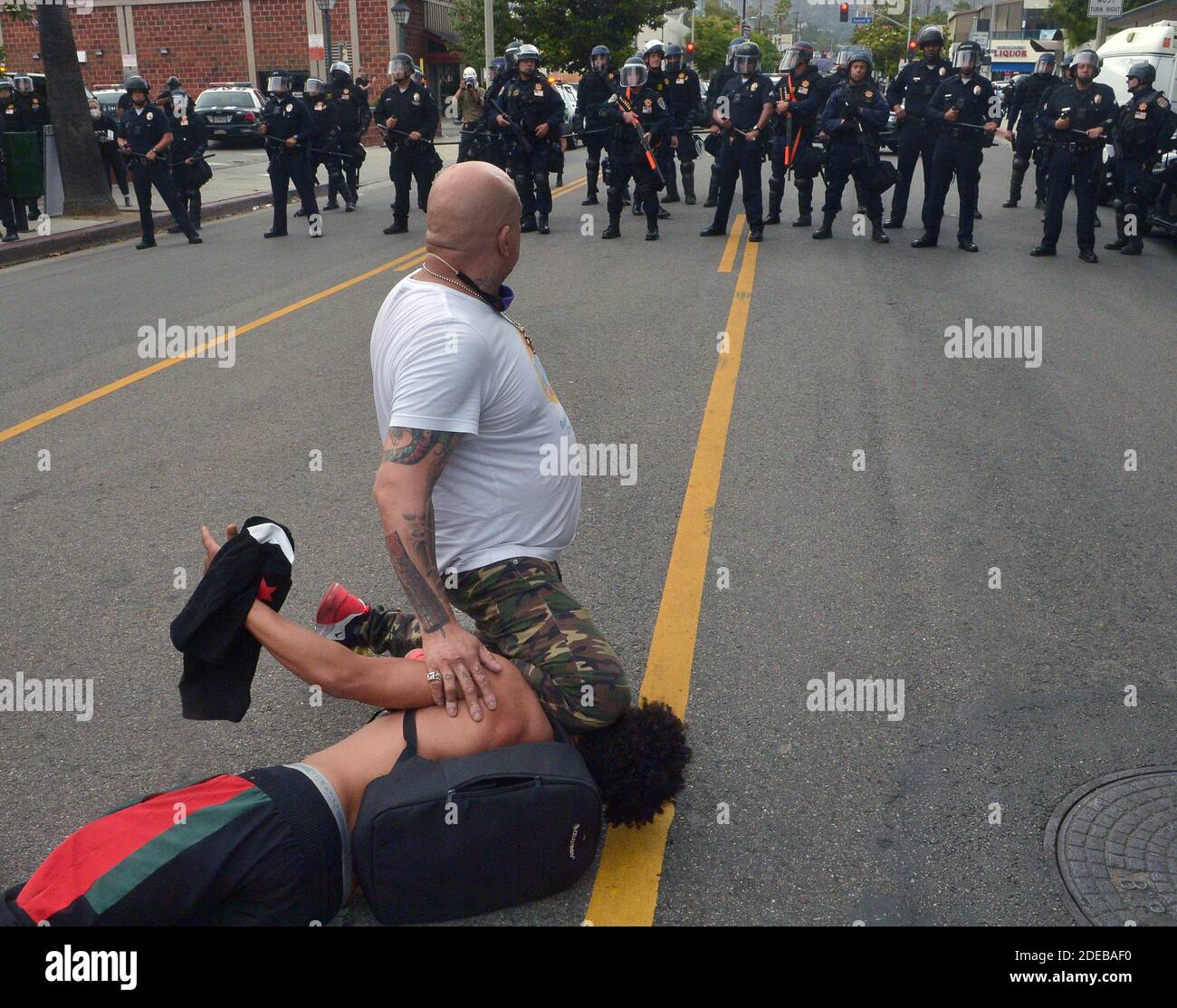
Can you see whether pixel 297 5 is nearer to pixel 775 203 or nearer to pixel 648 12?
pixel 648 12

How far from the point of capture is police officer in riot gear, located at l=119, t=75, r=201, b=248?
1406 cm

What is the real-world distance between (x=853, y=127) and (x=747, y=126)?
3.77ft

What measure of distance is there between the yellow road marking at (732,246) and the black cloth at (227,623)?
9.18m

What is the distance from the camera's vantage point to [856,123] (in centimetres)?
1298

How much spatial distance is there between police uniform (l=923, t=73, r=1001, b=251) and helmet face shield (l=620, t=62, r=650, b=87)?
3.48 metres

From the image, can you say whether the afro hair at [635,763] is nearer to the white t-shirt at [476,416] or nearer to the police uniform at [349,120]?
the white t-shirt at [476,416]

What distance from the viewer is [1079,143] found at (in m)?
11.7

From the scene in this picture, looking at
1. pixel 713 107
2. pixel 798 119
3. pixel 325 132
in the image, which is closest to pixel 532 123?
pixel 713 107

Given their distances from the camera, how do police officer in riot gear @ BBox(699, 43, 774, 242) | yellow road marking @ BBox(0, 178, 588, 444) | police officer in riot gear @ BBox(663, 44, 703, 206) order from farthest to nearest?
1. police officer in riot gear @ BBox(663, 44, 703, 206)
2. police officer in riot gear @ BBox(699, 43, 774, 242)
3. yellow road marking @ BBox(0, 178, 588, 444)

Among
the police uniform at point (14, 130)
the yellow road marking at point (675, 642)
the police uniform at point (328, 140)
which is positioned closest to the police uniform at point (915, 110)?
the yellow road marking at point (675, 642)

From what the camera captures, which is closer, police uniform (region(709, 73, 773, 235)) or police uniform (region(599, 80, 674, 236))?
police uniform (region(709, 73, 773, 235))

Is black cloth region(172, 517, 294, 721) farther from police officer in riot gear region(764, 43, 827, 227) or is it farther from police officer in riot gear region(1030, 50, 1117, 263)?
police officer in riot gear region(764, 43, 827, 227)
